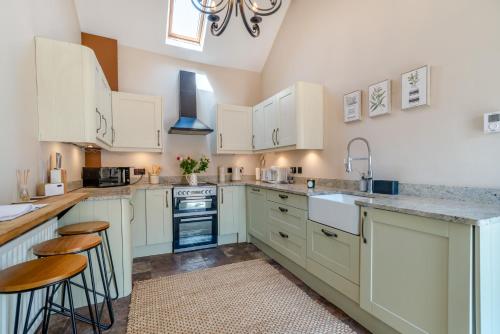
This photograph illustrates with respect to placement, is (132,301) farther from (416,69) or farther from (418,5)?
(418,5)

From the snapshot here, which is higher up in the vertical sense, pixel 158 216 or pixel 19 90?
pixel 19 90

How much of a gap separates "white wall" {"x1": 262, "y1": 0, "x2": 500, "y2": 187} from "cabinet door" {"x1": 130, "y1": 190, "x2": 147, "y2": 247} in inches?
87.3

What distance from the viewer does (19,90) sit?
1.56 meters

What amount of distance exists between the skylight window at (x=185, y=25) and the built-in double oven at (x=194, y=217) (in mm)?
2250

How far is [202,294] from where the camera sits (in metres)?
2.12

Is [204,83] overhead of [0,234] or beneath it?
overhead

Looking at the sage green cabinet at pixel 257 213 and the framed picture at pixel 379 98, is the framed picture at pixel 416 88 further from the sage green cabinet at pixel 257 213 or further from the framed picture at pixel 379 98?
the sage green cabinet at pixel 257 213

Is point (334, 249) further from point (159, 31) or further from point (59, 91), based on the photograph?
point (159, 31)

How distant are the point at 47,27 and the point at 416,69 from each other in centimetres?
306

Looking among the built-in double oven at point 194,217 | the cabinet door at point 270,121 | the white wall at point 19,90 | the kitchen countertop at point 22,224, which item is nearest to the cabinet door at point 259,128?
the cabinet door at point 270,121

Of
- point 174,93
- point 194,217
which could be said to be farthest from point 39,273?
point 174,93

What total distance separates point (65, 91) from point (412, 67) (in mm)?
2796

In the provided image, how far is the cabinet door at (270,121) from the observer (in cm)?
325

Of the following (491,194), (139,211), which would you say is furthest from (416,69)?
(139,211)
